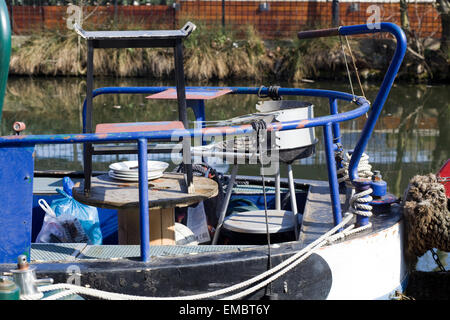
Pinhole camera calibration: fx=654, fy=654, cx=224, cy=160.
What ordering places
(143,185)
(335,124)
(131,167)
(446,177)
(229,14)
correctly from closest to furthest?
(143,185)
(131,167)
(446,177)
(335,124)
(229,14)

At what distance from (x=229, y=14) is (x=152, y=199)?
1796 cm

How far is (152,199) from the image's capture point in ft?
11.2

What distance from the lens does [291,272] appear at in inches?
129

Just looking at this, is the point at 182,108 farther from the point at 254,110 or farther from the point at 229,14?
the point at 229,14

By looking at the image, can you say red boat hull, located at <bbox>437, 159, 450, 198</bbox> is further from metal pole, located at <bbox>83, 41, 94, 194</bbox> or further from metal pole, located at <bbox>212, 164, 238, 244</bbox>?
metal pole, located at <bbox>83, 41, 94, 194</bbox>

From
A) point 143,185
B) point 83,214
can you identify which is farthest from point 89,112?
point 83,214

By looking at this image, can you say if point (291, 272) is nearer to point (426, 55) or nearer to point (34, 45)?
point (426, 55)

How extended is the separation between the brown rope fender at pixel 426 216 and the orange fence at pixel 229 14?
16316mm

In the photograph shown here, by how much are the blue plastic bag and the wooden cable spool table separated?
45 centimetres

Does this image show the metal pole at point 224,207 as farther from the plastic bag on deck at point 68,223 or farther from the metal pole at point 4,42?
the metal pole at point 4,42

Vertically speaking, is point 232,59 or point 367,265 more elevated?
point 232,59

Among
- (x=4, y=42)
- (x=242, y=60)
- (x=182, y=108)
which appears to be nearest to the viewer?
(x=4, y=42)

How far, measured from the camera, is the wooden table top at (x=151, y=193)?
11.1 ft
